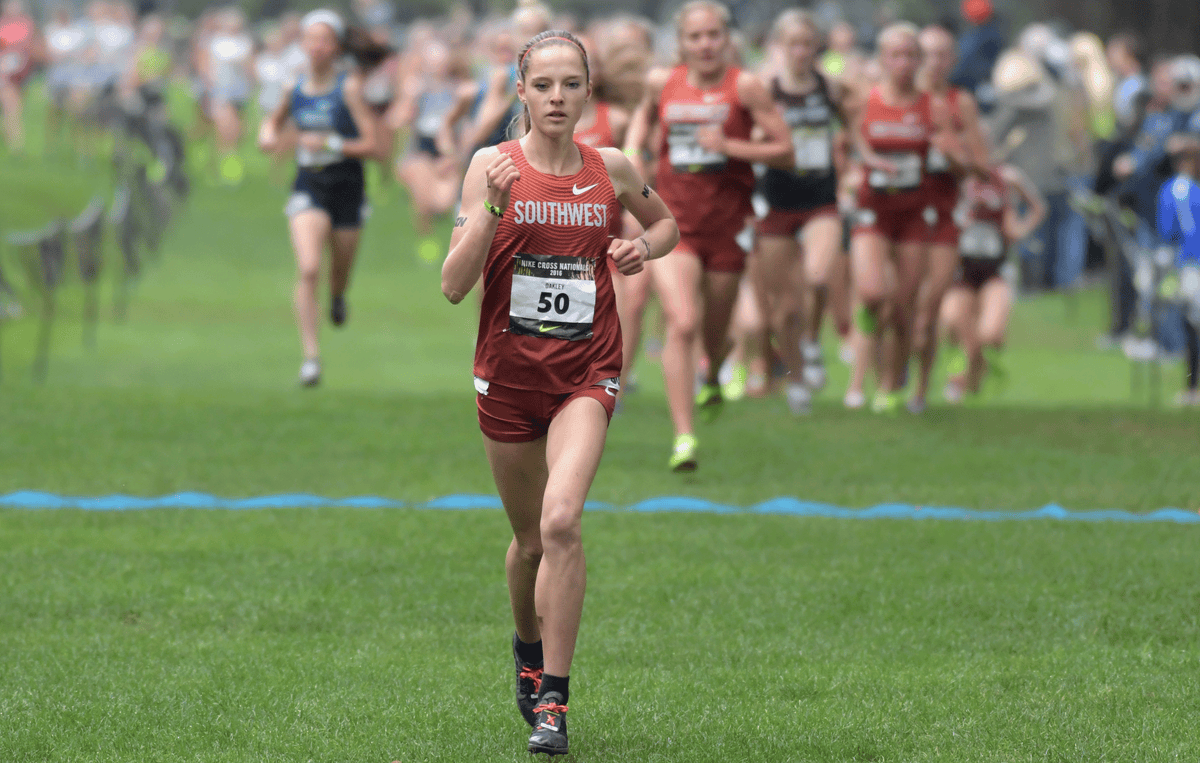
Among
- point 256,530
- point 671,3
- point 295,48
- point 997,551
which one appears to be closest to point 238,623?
point 256,530

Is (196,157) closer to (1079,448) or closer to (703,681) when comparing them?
(1079,448)

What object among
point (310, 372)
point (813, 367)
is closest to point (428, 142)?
point (310, 372)

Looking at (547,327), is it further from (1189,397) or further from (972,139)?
(1189,397)

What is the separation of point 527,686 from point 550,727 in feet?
1.58

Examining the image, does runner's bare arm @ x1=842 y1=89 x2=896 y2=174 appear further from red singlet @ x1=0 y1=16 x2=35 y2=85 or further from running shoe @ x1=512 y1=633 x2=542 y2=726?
red singlet @ x1=0 y1=16 x2=35 y2=85

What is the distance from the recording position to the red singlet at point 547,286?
201 inches

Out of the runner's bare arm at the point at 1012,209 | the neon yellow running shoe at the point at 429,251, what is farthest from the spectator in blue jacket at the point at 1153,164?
the neon yellow running shoe at the point at 429,251

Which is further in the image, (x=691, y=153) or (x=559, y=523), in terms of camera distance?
(x=691, y=153)

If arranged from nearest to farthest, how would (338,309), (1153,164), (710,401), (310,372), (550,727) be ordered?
1. (550,727)
2. (710,401)
3. (310,372)
4. (338,309)
5. (1153,164)

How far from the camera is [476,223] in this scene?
16.0 feet

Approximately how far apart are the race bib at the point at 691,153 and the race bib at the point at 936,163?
2.90 m

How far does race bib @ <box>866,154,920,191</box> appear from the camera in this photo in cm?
1178

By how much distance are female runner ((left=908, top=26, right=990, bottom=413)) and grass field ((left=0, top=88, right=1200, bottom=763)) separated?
91cm

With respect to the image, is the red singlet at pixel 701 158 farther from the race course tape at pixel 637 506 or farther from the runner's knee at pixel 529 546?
the runner's knee at pixel 529 546
